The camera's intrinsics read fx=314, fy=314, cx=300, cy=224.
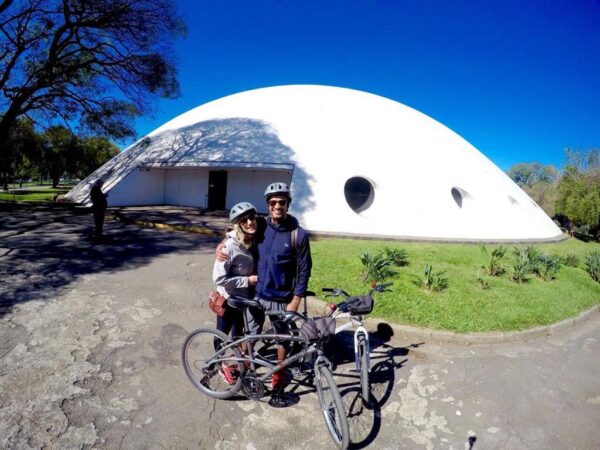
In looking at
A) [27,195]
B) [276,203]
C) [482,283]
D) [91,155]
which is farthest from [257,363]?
[91,155]

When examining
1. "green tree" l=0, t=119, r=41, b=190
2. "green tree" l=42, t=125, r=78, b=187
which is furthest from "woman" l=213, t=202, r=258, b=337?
"green tree" l=42, t=125, r=78, b=187

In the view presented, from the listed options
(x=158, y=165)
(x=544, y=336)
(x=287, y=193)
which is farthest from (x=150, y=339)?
(x=158, y=165)

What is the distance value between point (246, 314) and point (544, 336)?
186 inches

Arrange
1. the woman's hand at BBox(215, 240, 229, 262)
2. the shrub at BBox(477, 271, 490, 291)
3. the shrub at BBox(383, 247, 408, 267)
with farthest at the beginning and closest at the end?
the shrub at BBox(383, 247, 408, 267)
the shrub at BBox(477, 271, 490, 291)
the woman's hand at BBox(215, 240, 229, 262)

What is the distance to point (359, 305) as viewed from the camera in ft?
8.30

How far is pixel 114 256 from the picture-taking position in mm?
6668

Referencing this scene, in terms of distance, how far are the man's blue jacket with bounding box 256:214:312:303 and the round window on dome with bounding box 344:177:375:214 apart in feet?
29.9

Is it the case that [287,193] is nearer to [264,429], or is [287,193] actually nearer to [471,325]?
[264,429]

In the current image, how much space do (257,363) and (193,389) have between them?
0.78 m

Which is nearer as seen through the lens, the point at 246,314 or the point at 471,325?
the point at 246,314

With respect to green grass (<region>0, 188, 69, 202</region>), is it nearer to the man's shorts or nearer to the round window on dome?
the round window on dome

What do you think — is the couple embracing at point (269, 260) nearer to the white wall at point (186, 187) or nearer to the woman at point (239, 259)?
the woman at point (239, 259)

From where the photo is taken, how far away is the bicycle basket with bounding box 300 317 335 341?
7.87ft

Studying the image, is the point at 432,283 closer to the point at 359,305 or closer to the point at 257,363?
the point at 359,305
